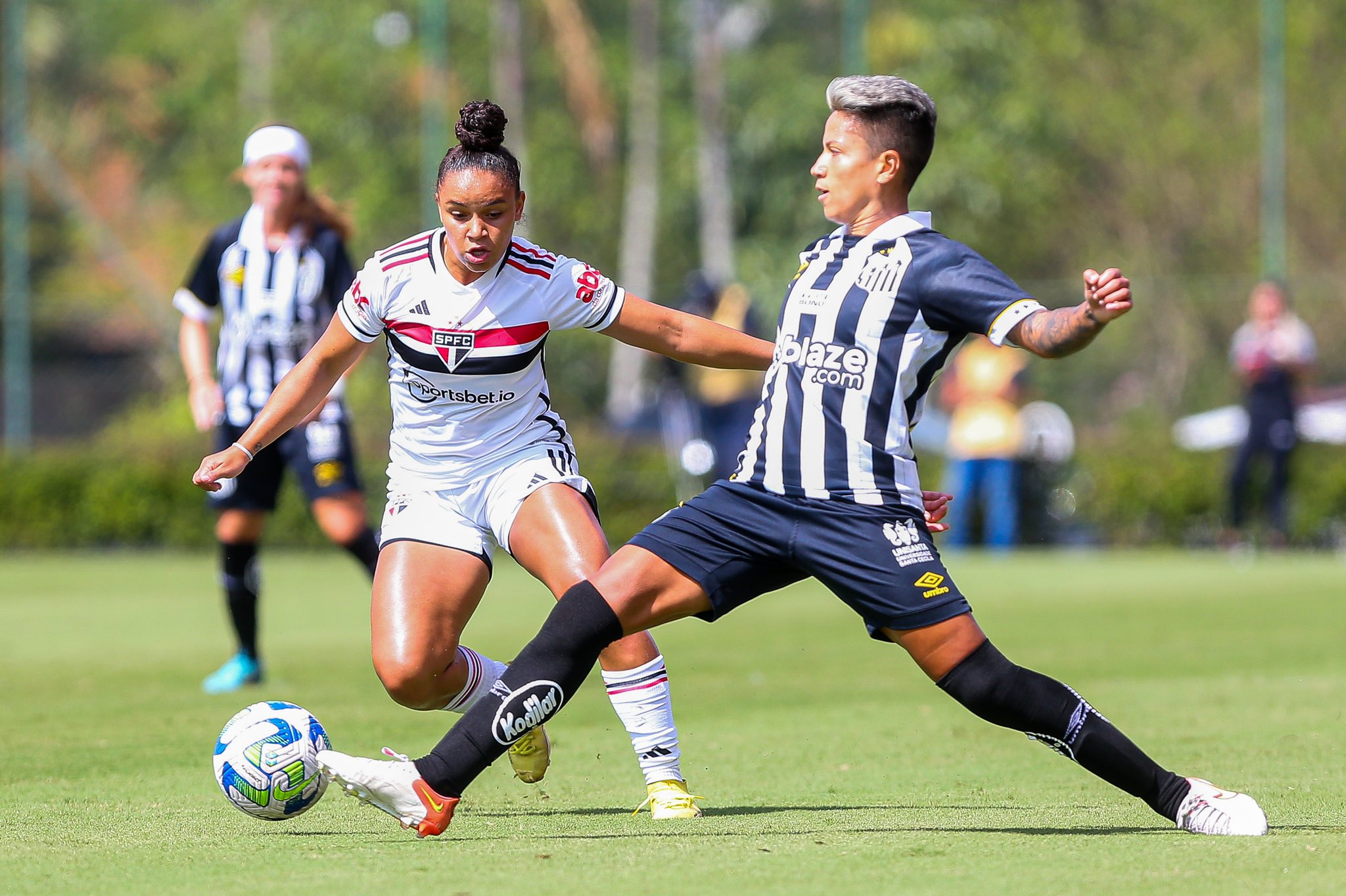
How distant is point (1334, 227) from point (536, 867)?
94.7 feet

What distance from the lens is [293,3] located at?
34.7m

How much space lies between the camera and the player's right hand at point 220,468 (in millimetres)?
5254

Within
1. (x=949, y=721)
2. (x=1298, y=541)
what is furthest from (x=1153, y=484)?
(x=949, y=721)

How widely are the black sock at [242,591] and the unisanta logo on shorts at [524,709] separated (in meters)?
4.39

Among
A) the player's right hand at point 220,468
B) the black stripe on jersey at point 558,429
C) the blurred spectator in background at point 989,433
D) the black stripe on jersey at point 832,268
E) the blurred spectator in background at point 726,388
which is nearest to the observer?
the black stripe on jersey at point 832,268

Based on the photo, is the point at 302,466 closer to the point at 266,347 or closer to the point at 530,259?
the point at 266,347

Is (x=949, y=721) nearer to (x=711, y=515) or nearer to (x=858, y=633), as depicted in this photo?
(x=711, y=515)

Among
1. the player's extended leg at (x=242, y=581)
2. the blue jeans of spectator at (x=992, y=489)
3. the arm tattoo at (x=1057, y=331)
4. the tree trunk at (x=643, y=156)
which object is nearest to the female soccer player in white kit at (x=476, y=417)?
the arm tattoo at (x=1057, y=331)

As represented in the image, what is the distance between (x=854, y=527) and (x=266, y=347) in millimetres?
4630

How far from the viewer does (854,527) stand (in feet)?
15.9

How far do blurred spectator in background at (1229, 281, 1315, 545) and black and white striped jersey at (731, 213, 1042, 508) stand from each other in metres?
13.3

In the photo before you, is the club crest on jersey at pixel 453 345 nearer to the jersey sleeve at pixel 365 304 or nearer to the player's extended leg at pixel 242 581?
the jersey sleeve at pixel 365 304

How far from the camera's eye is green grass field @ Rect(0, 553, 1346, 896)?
14.5 ft

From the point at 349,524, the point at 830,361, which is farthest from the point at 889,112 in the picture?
the point at 349,524
